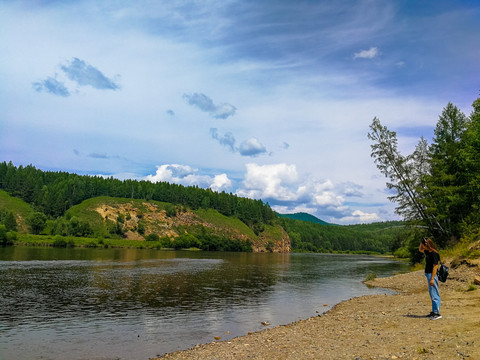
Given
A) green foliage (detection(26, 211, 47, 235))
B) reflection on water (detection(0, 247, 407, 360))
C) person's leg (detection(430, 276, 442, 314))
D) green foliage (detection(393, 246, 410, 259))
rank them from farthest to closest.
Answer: green foliage (detection(26, 211, 47, 235)) → green foliage (detection(393, 246, 410, 259)) → reflection on water (detection(0, 247, 407, 360)) → person's leg (detection(430, 276, 442, 314))

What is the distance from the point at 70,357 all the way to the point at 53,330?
253 inches

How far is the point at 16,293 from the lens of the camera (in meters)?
37.0

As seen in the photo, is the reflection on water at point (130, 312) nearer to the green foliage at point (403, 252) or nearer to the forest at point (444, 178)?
the forest at point (444, 178)

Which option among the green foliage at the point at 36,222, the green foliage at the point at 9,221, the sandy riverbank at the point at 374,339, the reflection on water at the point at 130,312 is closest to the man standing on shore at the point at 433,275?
the sandy riverbank at the point at 374,339

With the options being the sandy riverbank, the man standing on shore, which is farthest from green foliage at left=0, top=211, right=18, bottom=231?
the man standing on shore

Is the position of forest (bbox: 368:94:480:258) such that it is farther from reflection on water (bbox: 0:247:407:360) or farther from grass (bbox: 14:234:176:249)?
grass (bbox: 14:234:176:249)

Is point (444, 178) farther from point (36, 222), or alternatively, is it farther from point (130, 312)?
point (36, 222)

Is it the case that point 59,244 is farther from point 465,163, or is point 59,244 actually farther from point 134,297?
point 465,163

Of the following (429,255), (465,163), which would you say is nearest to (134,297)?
(429,255)

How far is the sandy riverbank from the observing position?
12.9 meters

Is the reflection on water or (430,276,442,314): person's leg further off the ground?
(430,276,442,314): person's leg

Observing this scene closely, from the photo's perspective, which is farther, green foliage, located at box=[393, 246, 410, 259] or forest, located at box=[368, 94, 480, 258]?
green foliage, located at box=[393, 246, 410, 259]

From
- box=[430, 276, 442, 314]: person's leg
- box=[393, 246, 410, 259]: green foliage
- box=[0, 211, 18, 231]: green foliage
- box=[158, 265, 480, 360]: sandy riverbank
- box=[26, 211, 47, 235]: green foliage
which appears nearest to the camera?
box=[158, 265, 480, 360]: sandy riverbank

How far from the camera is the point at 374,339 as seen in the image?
51.9 feet
